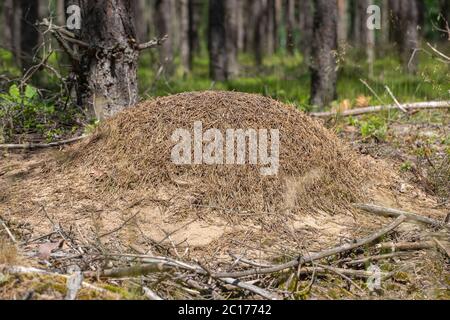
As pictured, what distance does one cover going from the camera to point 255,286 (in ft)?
11.0

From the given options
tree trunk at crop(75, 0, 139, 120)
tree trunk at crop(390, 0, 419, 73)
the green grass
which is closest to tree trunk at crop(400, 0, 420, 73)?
tree trunk at crop(390, 0, 419, 73)

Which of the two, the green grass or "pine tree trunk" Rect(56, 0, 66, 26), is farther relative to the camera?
the green grass

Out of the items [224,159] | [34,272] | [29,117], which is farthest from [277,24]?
[34,272]

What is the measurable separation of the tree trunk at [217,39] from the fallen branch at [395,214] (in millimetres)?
7424

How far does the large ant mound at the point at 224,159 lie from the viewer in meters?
4.48

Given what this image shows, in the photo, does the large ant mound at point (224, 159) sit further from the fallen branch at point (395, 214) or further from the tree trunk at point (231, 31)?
the tree trunk at point (231, 31)

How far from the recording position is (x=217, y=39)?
11.8 meters

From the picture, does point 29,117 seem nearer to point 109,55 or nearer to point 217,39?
point 109,55

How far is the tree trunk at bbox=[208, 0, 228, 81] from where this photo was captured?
38.7 feet

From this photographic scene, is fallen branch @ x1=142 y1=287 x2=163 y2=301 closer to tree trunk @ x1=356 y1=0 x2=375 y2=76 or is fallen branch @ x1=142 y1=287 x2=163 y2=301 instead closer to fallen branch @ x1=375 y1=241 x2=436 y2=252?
fallen branch @ x1=375 y1=241 x2=436 y2=252

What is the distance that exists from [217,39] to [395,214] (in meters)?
7.92

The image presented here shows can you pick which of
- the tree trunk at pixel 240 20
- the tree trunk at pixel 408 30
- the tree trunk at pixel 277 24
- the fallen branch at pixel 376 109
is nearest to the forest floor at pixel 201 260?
the fallen branch at pixel 376 109

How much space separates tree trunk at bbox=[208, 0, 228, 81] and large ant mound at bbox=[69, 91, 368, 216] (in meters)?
6.87

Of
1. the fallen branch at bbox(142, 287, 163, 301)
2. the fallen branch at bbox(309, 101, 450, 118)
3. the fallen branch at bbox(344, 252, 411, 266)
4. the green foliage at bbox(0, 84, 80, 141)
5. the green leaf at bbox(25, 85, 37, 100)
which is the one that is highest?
the green leaf at bbox(25, 85, 37, 100)
